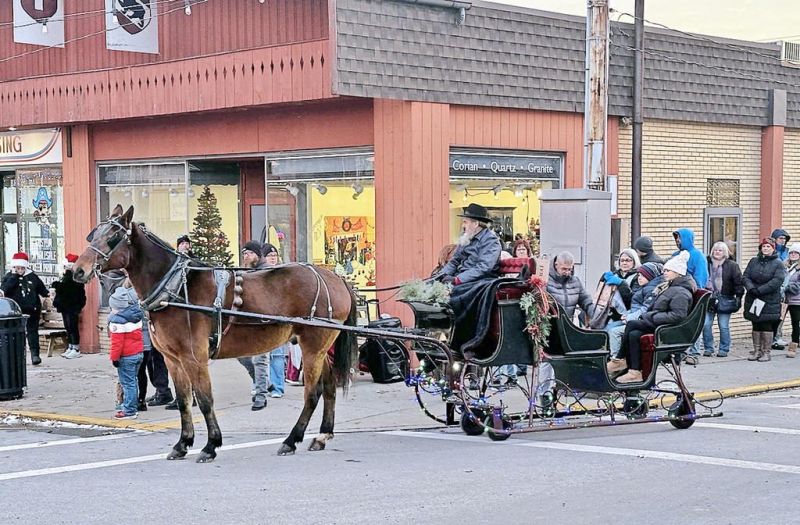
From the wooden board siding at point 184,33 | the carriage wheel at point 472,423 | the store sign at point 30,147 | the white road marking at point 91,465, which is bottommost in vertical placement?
the white road marking at point 91,465

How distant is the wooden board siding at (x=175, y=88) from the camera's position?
14.4m

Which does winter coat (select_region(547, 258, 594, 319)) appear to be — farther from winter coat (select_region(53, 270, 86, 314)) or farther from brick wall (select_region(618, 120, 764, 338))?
winter coat (select_region(53, 270, 86, 314))

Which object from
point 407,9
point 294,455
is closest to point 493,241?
point 294,455

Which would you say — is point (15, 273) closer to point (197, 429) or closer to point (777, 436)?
point (197, 429)

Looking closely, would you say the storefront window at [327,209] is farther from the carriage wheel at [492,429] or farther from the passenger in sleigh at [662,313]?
the carriage wheel at [492,429]

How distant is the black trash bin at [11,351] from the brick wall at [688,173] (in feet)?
30.5

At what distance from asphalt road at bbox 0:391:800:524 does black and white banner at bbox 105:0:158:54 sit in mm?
7601

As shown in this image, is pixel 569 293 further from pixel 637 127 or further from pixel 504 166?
pixel 637 127

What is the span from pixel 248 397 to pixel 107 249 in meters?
4.50

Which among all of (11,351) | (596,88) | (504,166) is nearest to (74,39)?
(11,351)

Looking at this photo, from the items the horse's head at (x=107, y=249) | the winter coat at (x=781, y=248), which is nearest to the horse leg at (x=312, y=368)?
the horse's head at (x=107, y=249)

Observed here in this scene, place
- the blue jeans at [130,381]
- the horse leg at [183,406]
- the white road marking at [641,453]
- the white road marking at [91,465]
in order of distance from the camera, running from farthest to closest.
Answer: the blue jeans at [130,381]
the horse leg at [183,406]
the white road marking at [91,465]
the white road marking at [641,453]

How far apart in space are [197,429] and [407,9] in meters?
6.38

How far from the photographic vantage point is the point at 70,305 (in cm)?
1755
